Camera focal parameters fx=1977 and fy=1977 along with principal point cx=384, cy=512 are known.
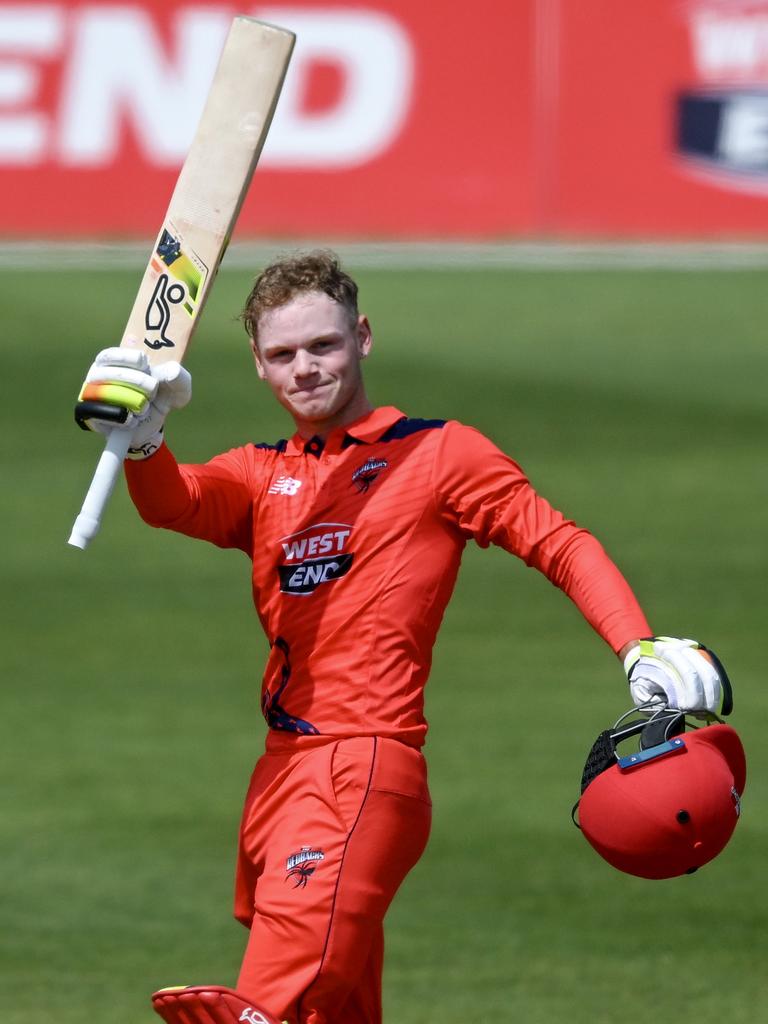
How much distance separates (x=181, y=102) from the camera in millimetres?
19156

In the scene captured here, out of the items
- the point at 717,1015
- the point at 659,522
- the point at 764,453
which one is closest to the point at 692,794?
the point at 717,1015

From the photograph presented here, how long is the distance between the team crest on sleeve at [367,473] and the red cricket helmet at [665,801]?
826 millimetres

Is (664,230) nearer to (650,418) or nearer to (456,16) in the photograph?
(456,16)

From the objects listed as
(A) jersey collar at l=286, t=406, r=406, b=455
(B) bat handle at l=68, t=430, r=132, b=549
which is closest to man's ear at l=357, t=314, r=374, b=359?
(A) jersey collar at l=286, t=406, r=406, b=455

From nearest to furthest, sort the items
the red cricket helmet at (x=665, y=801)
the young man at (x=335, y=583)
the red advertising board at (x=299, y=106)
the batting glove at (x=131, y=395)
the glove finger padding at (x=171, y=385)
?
1. the red cricket helmet at (x=665, y=801)
2. the young man at (x=335, y=583)
3. the batting glove at (x=131, y=395)
4. the glove finger padding at (x=171, y=385)
5. the red advertising board at (x=299, y=106)

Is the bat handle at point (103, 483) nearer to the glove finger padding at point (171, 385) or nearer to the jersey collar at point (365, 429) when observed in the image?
the glove finger padding at point (171, 385)

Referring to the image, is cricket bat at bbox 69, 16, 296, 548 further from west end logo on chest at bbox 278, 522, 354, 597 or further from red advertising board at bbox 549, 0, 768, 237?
red advertising board at bbox 549, 0, 768, 237

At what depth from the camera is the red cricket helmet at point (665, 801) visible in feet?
13.5

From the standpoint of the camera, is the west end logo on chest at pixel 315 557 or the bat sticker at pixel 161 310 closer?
the west end logo on chest at pixel 315 557

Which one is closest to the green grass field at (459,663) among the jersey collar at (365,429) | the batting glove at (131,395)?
the jersey collar at (365,429)

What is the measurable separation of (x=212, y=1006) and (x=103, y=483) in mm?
1200

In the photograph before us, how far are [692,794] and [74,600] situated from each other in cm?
816

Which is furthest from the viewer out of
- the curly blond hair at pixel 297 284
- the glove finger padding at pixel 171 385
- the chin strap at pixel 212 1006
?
the curly blond hair at pixel 297 284

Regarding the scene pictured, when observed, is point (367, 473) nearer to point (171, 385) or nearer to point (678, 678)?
point (171, 385)
